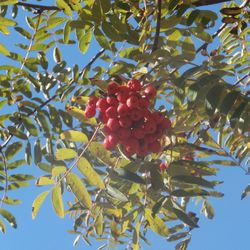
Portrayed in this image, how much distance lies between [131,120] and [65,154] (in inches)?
13.5

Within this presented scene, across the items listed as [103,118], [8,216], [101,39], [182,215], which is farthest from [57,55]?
[182,215]

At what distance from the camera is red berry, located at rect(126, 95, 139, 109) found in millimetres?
2286

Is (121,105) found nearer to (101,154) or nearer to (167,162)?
(101,154)

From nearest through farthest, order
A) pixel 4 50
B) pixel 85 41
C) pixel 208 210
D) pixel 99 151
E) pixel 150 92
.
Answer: pixel 150 92 → pixel 99 151 → pixel 85 41 → pixel 4 50 → pixel 208 210

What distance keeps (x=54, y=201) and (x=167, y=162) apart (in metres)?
0.62

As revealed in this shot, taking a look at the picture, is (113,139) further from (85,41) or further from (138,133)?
(85,41)

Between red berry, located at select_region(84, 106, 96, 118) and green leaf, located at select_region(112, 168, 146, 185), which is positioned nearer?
green leaf, located at select_region(112, 168, 146, 185)

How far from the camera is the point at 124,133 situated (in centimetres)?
233

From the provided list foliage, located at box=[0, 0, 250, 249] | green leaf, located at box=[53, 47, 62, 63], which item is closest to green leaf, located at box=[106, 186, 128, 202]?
foliage, located at box=[0, 0, 250, 249]

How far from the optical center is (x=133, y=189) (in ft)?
8.80

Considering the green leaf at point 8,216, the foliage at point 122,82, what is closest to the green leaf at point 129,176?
the foliage at point 122,82

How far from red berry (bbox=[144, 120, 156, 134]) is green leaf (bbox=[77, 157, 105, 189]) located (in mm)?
301

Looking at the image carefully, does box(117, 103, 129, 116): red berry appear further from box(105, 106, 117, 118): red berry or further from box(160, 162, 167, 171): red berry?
box(160, 162, 167, 171): red berry

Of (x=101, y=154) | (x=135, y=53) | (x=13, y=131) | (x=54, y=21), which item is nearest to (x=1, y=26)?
(x=54, y=21)
